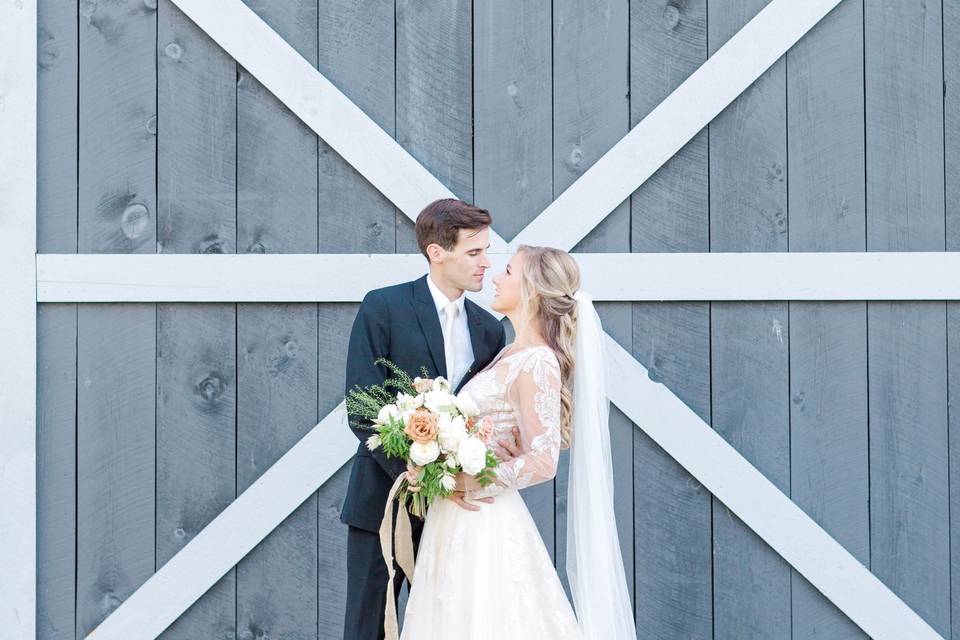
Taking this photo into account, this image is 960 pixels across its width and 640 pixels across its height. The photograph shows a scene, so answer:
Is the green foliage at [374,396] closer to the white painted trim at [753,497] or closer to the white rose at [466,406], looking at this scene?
the white rose at [466,406]

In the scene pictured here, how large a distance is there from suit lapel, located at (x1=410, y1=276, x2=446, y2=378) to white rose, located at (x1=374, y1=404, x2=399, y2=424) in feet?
1.34

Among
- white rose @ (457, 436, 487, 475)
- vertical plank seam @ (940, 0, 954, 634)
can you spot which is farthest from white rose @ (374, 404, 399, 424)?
vertical plank seam @ (940, 0, 954, 634)

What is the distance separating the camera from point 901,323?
4.28m

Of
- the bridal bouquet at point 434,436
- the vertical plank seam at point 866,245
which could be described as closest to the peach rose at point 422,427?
the bridal bouquet at point 434,436

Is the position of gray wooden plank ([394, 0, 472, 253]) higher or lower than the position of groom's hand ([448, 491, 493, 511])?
higher

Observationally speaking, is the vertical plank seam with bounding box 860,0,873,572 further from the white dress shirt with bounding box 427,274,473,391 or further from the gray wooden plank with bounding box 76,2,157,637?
the gray wooden plank with bounding box 76,2,157,637

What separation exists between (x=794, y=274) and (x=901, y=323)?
0.46 meters

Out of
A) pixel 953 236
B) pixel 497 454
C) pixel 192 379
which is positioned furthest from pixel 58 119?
pixel 953 236

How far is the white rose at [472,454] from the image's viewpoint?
3100 millimetres

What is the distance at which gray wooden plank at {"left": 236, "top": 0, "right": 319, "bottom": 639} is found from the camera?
420 centimetres

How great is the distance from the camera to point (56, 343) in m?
4.19

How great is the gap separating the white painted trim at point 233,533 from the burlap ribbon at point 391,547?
0.71m

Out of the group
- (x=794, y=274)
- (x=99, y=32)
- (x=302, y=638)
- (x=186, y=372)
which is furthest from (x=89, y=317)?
(x=794, y=274)

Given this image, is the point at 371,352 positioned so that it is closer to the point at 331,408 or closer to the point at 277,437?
the point at 331,408
